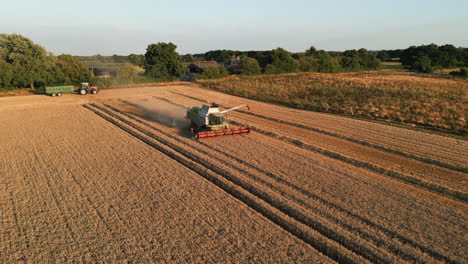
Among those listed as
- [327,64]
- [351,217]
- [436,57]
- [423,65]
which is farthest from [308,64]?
[351,217]

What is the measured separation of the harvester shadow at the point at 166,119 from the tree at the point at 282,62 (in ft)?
173

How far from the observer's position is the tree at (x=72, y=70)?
1781 inches

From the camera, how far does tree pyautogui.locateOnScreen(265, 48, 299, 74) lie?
2964 inches

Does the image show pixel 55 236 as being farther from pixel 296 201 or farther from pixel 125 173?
pixel 296 201

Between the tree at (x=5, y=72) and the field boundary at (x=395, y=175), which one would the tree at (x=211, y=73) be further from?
the field boundary at (x=395, y=175)

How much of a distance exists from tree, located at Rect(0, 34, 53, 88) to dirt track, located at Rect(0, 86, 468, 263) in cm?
2641

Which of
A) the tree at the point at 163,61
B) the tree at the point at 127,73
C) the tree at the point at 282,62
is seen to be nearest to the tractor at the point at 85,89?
the tree at the point at 127,73

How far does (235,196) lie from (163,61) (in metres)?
54.4

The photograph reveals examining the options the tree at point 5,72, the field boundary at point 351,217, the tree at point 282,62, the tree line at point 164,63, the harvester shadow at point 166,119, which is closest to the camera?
the field boundary at point 351,217

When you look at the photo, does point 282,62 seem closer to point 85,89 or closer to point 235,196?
point 85,89

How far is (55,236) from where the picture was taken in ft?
28.1

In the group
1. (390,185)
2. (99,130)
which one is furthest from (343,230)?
(99,130)

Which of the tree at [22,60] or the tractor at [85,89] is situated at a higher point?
the tree at [22,60]

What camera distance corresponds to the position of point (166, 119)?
23625 millimetres
